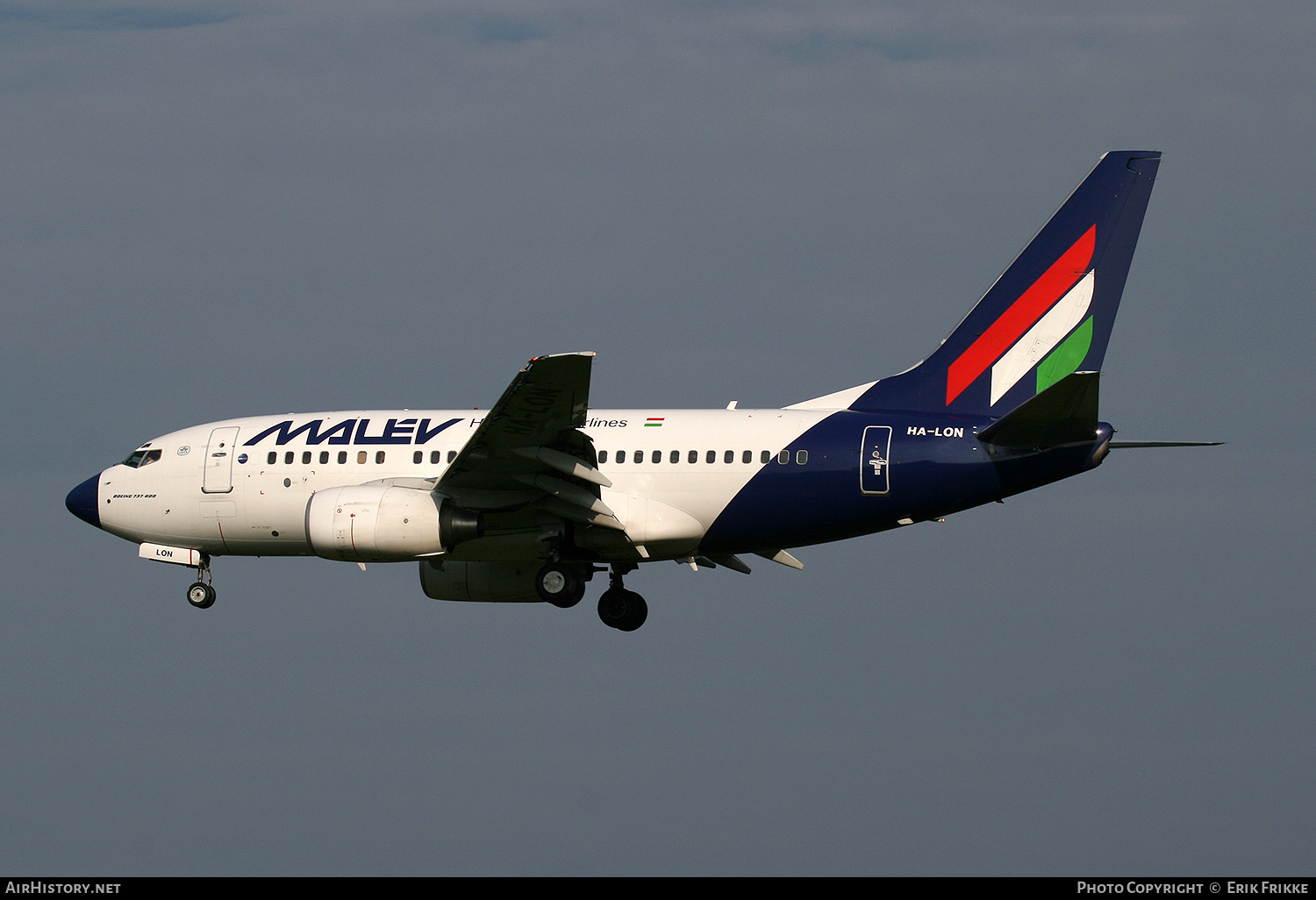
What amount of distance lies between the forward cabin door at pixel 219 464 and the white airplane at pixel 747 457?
4.59 feet

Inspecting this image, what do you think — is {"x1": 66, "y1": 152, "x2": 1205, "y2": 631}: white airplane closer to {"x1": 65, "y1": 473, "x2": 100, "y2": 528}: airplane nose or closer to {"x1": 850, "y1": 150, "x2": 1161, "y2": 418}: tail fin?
{"x1": 850, "y1": 150, "x2": 1161, "y2": 418}: tail fin

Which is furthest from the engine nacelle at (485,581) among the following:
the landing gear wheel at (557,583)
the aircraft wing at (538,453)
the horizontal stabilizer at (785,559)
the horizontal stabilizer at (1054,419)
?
the horizontal stabilizer at (1054,419)

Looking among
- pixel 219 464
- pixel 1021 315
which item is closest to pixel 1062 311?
pixel 1021 315

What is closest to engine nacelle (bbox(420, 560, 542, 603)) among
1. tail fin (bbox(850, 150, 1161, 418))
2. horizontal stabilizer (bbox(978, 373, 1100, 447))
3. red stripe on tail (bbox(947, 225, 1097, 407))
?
tail fin (bbox(850, 150, 1161, 418))

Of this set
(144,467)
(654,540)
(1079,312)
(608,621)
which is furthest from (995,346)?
(144,467)

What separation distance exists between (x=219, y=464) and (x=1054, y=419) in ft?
59.2

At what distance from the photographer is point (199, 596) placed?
38562mm

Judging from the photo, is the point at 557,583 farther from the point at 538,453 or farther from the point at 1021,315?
the point at 1021,315

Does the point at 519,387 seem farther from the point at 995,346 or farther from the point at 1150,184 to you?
the point at 1150,184

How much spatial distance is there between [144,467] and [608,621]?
36.3 feet

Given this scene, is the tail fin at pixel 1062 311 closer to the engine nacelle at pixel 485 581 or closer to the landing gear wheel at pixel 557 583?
the landing gear wheel at pixel 557 583

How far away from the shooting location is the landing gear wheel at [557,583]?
35.0m

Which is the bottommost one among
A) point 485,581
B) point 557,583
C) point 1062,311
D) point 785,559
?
point 557,583

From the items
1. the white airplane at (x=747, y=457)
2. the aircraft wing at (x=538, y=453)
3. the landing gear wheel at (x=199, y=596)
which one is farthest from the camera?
the landing gear wheel at (x=199, y=596)
